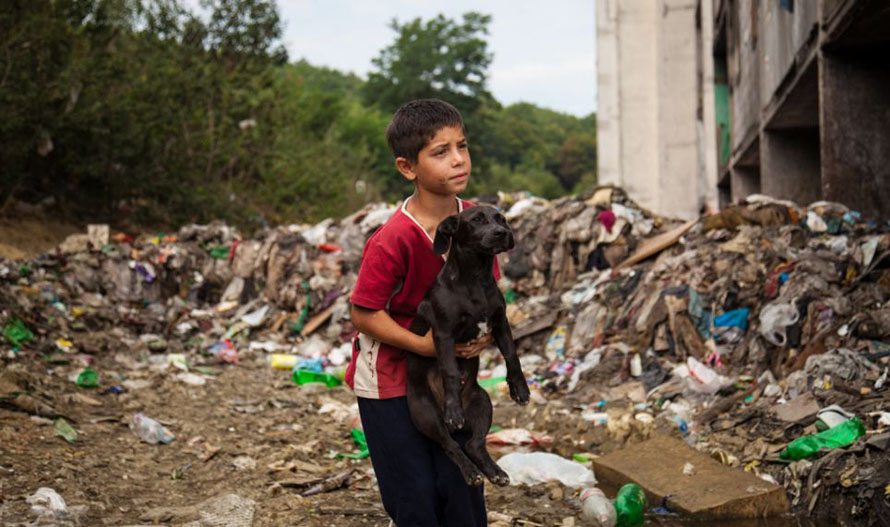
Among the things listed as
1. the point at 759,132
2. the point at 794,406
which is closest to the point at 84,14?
the point at 759,132

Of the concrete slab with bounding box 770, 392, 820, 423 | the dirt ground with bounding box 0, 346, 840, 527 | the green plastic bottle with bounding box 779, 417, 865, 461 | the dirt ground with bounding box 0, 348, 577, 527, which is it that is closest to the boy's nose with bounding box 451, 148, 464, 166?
the dirt ground with bounding box 0, 346, 840, 527

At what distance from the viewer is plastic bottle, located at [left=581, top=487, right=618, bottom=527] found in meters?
3.72

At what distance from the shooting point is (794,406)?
476 centimetres

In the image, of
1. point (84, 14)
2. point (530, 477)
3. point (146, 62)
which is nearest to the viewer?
point (530, 477)

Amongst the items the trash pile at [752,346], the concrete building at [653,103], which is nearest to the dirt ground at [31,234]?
the trash pile at [752,346]

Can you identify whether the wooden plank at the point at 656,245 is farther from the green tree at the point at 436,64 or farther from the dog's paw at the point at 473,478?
the green tree at the point at 436,64

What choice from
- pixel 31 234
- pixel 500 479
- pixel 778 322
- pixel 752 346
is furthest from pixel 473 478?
pixel 31 234

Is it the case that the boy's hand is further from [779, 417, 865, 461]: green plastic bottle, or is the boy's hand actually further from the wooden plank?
the wooden plank

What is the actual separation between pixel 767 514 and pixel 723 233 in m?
4.32

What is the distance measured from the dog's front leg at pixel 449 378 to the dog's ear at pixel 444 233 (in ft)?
0.73

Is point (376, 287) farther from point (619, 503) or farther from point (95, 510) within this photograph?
point (95, 510)

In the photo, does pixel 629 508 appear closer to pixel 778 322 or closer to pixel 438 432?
pixel 438 432

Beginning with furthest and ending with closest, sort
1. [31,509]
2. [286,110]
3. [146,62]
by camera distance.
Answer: [286,110]
[146,62]
[31,509]

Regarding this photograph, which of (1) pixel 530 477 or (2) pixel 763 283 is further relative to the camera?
(2) pixel 763 283
